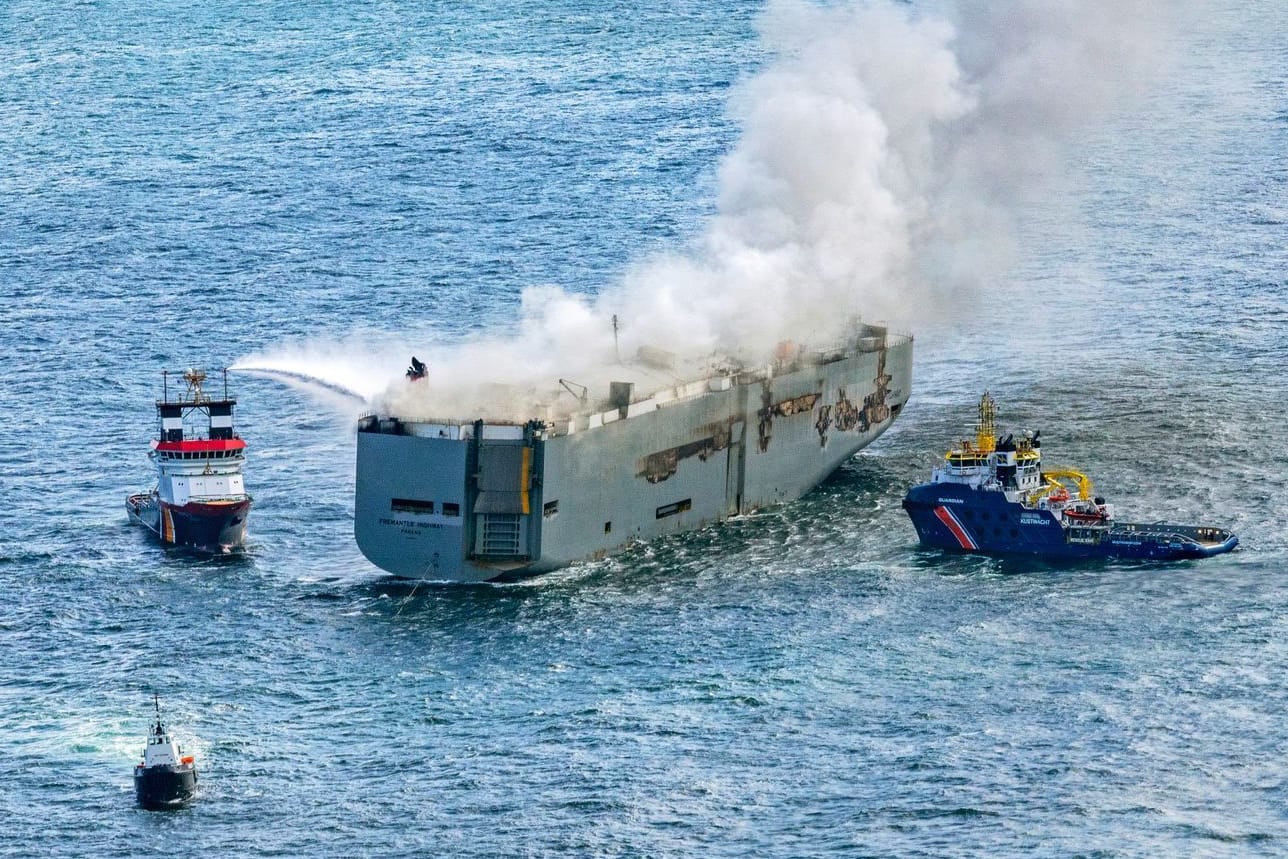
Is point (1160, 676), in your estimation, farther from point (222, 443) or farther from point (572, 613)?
point (222, 443)

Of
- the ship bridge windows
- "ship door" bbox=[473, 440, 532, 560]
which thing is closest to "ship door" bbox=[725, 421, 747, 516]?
"ship door" bbox=[473, 440, 532, 560]

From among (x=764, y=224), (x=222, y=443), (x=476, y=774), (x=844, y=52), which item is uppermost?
(x=844, y=52)

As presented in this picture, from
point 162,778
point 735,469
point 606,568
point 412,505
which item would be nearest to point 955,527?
point 735,469

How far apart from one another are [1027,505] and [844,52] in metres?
32.7

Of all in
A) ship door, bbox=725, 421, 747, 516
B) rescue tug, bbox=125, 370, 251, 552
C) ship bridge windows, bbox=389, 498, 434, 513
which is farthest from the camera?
ship door, bbox=725, 421, 747, 516

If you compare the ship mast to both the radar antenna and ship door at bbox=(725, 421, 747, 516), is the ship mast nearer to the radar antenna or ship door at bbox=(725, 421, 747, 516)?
ship door at bbox=(725, 421, 747, 516)

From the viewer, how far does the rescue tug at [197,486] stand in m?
114

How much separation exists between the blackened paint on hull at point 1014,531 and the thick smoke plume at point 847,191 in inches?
655

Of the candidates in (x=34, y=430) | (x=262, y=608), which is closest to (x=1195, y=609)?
(x=262, y=608)

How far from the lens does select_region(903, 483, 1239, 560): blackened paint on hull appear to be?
108m

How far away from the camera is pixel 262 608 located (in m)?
105

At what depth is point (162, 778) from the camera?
83.4 meters

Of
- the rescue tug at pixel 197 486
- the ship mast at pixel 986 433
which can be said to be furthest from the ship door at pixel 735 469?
the rescue tug at pixel 197 486

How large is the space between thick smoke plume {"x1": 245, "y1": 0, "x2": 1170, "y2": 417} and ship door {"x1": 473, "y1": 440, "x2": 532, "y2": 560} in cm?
748
